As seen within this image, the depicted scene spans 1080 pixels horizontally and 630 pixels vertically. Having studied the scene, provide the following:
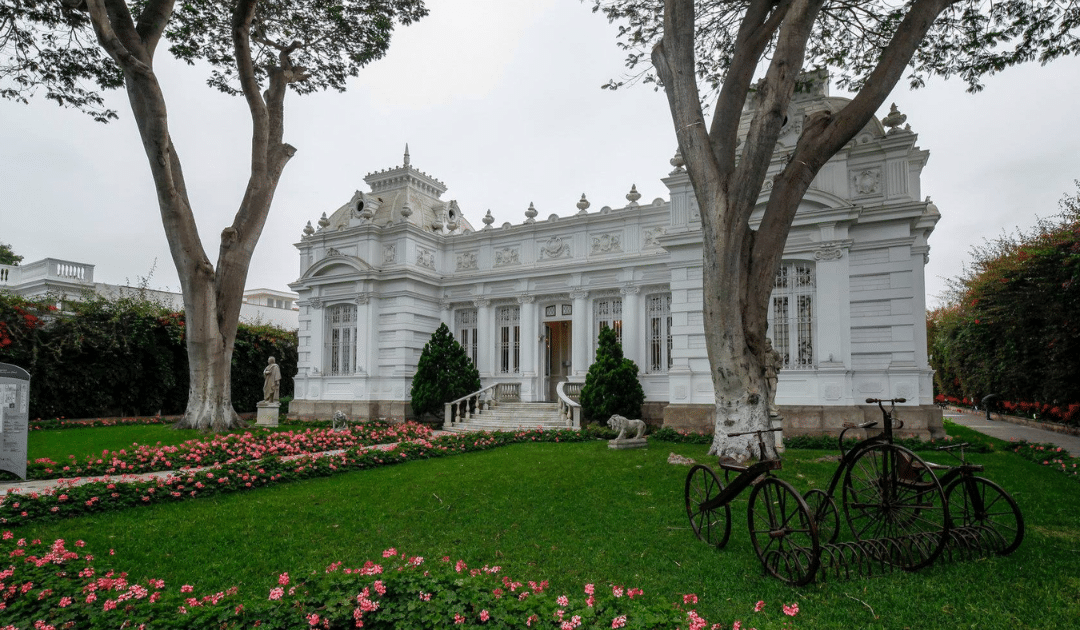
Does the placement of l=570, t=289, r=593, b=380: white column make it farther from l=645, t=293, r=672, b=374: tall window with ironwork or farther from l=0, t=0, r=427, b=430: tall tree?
l=0, t=0, r=427, b=430: tall tree

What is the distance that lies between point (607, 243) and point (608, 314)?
2.04 m

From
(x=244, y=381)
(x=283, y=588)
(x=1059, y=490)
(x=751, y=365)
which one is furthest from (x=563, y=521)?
(x=244, y=381)

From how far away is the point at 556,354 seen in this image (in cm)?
1927

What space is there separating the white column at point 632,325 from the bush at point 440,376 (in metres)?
4.72

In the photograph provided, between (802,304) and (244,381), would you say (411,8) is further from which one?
(244,381)

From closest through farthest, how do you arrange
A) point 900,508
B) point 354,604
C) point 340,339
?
point 354,604 < point 900,508 < point 340,339

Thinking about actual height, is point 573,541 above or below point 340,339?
below

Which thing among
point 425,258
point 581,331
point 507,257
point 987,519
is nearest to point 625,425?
point 581,331

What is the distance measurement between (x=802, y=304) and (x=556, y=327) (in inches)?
314

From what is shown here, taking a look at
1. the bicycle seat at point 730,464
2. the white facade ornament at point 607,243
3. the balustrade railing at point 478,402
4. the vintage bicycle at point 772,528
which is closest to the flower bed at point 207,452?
the balustrade railing at point 478,402

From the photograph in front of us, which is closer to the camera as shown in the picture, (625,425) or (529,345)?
(625,425)

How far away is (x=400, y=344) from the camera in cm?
1875

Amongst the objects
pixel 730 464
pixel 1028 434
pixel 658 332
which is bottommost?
pixel 1028 434

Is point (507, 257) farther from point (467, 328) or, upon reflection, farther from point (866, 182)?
point (866, 182)
